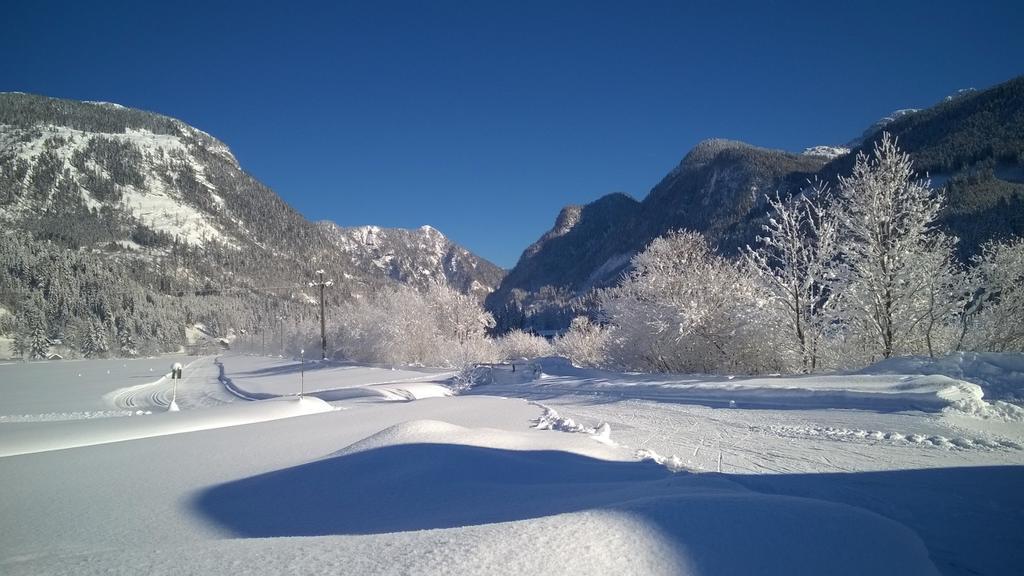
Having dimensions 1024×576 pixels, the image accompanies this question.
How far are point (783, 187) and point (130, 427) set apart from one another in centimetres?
13917

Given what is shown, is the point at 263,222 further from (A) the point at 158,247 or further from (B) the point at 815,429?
(B) the point at 815,429

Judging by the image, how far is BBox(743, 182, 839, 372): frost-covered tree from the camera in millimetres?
17641

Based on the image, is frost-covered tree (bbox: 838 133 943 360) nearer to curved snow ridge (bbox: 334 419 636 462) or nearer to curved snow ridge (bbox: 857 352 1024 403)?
curved snow ridge (bbox: 857 352 1024 403)

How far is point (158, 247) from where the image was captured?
130 metres

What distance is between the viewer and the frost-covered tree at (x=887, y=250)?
1547 cm

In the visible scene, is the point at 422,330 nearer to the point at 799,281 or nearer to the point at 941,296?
the point at 799,281

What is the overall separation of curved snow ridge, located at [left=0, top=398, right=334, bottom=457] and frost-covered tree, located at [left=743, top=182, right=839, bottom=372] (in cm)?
1603

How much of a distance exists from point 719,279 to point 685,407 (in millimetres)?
11049

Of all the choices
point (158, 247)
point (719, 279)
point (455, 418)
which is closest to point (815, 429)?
point (455, 418)

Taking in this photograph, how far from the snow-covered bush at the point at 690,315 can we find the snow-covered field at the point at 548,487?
25.6ft

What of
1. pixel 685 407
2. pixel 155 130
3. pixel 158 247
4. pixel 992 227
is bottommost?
pixel 685 407

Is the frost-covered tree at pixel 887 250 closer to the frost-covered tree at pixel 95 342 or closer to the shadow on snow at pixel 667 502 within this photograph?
the shadow on snow at pixel 667 502

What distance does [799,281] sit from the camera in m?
18.2

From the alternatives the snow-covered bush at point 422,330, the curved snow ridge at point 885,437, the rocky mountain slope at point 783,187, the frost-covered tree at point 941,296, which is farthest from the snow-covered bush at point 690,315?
the snow-covered bush at point 422,330
